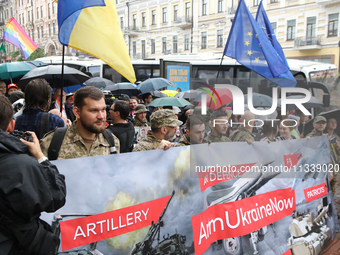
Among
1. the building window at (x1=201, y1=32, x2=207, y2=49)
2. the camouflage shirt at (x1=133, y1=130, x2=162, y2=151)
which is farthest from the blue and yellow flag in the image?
the building window at (x1=201, y1=32, x2=207, y2=49)

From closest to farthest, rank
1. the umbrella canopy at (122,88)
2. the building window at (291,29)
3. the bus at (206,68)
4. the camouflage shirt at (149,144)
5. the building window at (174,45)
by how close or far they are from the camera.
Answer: the camouflage shirt at (149,144) → the umbrella canopy at (122,88) → the bus at (206,68) → the building window at (291,29) → the building window at (174,45)

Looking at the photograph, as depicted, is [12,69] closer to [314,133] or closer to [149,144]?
[149,144]

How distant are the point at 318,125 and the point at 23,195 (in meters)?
3.21

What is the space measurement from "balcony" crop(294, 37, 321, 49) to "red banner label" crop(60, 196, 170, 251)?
28.5 meters

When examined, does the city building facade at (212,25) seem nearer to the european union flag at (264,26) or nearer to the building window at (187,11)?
the building window at (187,11)

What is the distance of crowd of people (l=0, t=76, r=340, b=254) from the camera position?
1595 mm

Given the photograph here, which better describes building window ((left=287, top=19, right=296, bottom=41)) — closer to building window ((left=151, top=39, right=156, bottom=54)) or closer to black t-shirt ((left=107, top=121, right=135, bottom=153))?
building window ((left=151, top=39, right=156, bottom=54))

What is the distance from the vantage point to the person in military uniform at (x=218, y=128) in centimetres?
293

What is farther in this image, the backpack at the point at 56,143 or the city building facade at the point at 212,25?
the city building facade at the point at 212,25

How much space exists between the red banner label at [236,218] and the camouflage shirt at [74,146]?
3.15ft

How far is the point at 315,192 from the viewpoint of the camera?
358cm

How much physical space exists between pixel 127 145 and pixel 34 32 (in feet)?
224

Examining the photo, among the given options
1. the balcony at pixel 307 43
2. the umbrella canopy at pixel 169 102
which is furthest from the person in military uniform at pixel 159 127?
the balcony at pixel 307 43

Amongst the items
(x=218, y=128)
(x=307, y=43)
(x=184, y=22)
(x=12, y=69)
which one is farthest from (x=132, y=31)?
(x=218, y=128)
